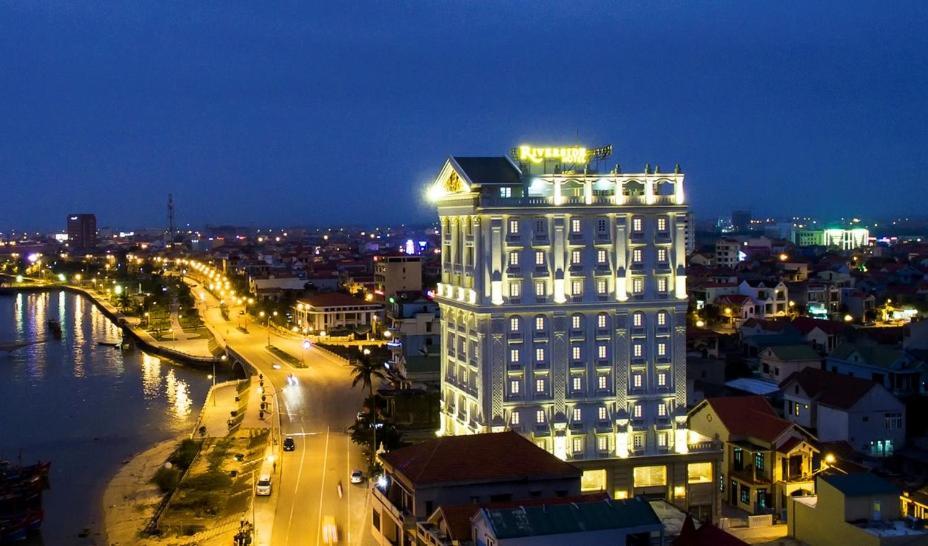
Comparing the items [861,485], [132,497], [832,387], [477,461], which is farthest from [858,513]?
[132,497]

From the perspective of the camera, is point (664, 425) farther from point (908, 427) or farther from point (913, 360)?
point (913, 360)

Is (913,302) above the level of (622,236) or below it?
below

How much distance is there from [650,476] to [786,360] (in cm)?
963

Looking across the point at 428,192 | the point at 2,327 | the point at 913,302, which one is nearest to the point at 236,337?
the point at 2,327

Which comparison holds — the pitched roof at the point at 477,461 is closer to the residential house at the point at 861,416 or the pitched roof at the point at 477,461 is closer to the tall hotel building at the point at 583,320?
the tall hotel building at the point at 583,320

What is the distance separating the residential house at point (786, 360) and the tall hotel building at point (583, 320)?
840 cm

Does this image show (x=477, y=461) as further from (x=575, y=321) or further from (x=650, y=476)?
(x=650, y=476)

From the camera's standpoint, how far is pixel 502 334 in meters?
19.3

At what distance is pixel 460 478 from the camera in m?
15.0

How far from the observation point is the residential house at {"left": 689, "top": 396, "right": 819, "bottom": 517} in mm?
18547

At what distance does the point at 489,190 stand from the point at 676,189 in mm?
4125

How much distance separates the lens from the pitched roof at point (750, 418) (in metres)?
19.0

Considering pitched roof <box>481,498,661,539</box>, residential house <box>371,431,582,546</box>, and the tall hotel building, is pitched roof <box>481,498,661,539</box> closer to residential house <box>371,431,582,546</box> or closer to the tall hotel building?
residential house <box>371,431,582,546</box>

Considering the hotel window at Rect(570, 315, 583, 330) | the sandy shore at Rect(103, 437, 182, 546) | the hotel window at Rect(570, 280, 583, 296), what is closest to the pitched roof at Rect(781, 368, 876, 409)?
the hotel window at Rect(570, 315, 583, 330)
